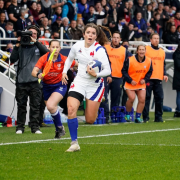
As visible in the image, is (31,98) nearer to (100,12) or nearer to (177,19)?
(100,12)

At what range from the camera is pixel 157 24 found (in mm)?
24891

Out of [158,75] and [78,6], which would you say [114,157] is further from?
[78,6]

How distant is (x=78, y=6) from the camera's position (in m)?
21.8

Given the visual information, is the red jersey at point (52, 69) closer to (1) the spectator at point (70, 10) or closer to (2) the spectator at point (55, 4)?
(2) the spectator at point (55, 4)

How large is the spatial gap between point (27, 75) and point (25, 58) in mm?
382

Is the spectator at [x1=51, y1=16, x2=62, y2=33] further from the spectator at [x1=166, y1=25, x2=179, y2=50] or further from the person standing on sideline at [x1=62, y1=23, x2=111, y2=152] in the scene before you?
the person standing on sideline at [x1=62, y1=23, x2=111, y2=152]

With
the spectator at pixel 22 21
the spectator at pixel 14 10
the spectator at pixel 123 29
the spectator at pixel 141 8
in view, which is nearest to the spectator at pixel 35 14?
the spectator at pixel 14 10

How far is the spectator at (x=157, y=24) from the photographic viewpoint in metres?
24.9

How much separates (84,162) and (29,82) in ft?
15.7

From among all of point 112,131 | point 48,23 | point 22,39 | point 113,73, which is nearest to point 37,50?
point 22,39

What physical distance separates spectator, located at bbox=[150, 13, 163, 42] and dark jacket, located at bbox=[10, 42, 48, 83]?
13.8 m

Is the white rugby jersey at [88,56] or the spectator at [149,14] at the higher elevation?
the spectator at [149,14]

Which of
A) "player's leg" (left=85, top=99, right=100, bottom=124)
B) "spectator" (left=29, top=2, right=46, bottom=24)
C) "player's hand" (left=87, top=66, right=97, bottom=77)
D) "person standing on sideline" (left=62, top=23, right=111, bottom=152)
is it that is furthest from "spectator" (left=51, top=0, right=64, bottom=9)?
"player's hand" (left=87, top=66, right=97, bottom=77)

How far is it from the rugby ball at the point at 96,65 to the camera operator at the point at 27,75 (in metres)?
3.31
